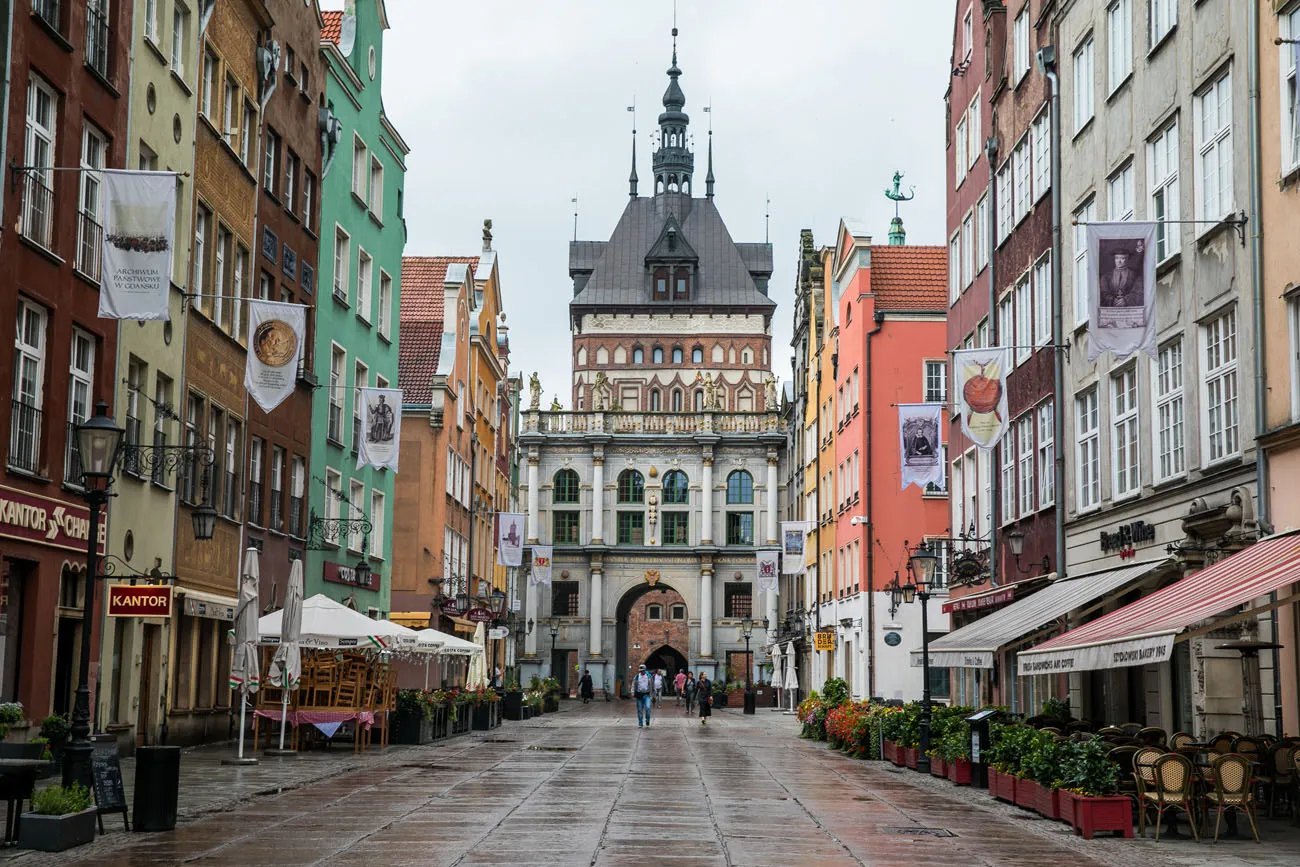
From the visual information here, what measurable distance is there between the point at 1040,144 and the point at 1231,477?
12031 millimetres

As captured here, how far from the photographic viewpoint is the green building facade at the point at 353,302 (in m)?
40.1

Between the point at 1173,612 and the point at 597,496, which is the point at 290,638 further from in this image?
the point at 597,496

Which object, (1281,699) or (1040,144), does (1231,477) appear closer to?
(1281,699)

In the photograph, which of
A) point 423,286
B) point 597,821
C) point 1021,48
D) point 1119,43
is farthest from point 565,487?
point 597,821

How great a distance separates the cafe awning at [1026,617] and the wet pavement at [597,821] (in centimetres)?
192

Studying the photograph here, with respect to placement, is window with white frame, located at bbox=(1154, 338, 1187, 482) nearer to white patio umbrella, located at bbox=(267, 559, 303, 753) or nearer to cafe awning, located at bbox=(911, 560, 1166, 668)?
cafe awning, located at bbox=(911, 560, 1166, 668)

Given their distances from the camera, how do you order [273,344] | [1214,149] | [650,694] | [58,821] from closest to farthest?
[58,821]
[1214,149]
[273,344]
[650,694]

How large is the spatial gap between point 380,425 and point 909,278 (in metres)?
24.2

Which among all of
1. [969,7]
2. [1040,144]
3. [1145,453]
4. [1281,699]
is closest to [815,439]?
[969,7]

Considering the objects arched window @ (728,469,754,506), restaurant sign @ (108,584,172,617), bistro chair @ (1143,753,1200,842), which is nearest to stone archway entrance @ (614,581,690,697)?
arched window @ (728,469,754,506)

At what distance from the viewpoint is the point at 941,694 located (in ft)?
164

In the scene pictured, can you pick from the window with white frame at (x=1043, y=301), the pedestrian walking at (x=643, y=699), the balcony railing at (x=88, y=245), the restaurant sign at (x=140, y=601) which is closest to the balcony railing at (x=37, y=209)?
the balcony railing at (x=88, y=245)

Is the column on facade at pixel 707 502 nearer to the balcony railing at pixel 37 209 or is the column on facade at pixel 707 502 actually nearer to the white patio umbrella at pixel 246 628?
the white patio umbrella at pixel 246 628

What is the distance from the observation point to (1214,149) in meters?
21.0
